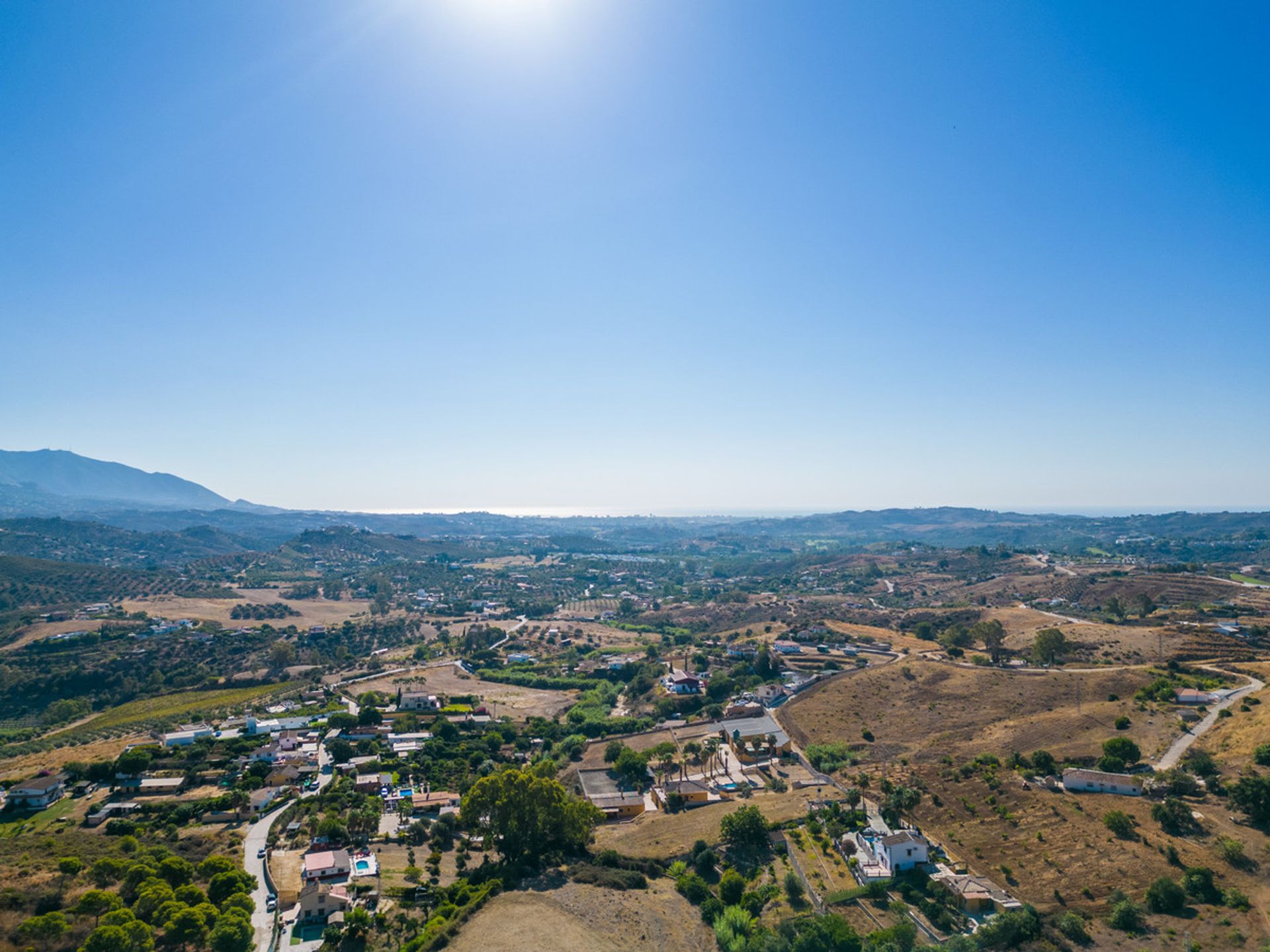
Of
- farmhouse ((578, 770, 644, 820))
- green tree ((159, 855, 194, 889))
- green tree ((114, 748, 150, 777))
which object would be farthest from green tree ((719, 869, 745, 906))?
green tree ((114, 748, 150, 777))

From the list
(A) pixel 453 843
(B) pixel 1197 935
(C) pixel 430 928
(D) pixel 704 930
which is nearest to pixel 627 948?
(D) pixel 704 930

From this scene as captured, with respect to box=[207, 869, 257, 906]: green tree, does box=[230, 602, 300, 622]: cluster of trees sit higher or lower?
lower

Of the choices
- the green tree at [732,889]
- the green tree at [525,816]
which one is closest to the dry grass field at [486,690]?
the green tree at [525,816]

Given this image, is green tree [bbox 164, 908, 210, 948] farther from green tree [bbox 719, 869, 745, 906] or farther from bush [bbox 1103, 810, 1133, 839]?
bush [bbox 1103, 810, 1133, 839]

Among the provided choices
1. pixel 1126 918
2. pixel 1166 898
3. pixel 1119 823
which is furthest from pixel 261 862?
pixel 1119 823

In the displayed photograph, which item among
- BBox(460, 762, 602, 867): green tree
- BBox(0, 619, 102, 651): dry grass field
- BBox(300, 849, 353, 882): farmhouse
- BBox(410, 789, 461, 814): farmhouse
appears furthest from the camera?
BBox(0, 619, 102, 651): dry grass field

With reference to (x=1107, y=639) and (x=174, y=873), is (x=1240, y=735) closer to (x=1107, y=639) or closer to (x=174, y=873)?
(x=1107, y=639)
